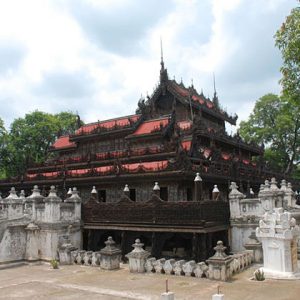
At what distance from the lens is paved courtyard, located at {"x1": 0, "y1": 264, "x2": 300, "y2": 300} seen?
1277 cm

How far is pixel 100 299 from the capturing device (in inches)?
495

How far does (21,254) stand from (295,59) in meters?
16.3

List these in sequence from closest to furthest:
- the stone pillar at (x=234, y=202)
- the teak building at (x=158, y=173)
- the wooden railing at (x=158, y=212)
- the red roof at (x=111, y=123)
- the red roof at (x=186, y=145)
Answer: the wooden railing at (x=158, y=212), the teak building at (x=158, y=173), the stone pillar at (x=234, y=202), the red roof at (x=186, y=145), the red roof at (x=111, y=123)

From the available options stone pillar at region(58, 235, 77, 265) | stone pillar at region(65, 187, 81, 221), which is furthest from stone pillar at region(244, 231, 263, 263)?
stone pillar at region(65, 187, 81, 221)

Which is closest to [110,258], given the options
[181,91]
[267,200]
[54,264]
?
[54,264]

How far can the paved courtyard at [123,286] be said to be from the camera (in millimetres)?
12773

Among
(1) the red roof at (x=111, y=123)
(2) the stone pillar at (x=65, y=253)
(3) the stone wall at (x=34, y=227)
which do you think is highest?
(1) the red roof at (x=111, y=123)

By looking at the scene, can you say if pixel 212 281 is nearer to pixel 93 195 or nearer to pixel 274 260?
pixel 274 260

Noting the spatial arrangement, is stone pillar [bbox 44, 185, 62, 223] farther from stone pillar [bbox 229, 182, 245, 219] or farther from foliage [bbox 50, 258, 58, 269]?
stone pillar [bbox 229, 182, 245, 219]

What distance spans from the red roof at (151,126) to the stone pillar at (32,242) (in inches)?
401

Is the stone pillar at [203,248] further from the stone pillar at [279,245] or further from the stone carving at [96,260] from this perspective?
the stone carving at [96,260]

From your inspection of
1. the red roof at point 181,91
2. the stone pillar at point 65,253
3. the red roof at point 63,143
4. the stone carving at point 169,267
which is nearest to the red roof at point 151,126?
the red roof at point 181,91

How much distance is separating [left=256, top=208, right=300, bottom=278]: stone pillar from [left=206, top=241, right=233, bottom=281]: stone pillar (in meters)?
1.54

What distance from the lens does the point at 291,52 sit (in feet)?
41.1
